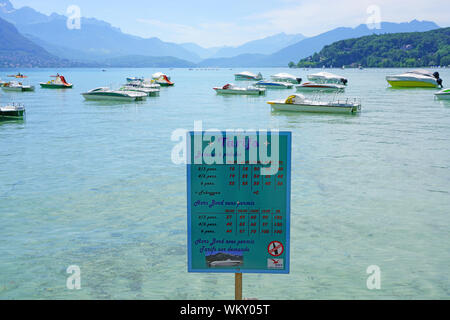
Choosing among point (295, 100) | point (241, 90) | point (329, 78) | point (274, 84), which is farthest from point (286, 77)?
point (295, 100)

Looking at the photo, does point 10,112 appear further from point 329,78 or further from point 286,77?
point 286,77

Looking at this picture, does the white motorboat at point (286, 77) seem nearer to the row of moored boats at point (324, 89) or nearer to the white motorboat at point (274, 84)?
the row of moored boats at point (324, 89)

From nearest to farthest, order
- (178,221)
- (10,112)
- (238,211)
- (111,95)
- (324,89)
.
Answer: (238,211) < (178,221) < (10,112) < (111,95) < (324,89)

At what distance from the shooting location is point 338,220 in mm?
12078

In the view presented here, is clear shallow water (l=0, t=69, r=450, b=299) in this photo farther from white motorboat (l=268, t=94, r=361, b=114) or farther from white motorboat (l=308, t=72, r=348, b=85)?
white motorboat (l=308, t=72, r=348, b=85)

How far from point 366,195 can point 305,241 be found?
4.76 metres

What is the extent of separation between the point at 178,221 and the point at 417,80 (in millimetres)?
77645

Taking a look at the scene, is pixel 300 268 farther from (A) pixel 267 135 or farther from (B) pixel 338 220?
(A) pixel 267 135

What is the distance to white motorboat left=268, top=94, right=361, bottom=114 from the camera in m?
40.5

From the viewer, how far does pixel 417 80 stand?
262ft

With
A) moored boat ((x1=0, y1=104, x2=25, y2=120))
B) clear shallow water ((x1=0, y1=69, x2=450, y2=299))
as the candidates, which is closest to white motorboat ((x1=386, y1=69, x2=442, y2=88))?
clear shallow water ((x1=0, y1=69, x2=450, y2=299))

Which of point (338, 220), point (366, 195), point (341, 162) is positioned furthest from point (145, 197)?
point (341, 162)

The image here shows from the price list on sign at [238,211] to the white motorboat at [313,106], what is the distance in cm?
3692
